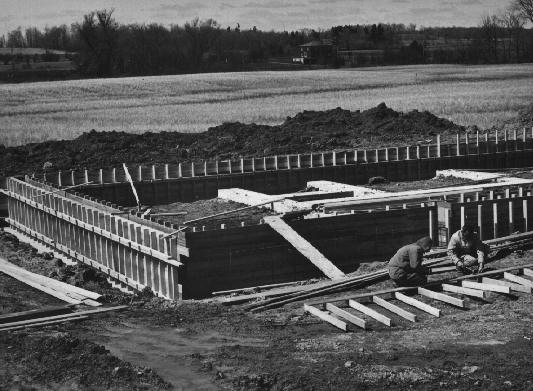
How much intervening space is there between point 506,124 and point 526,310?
96.1ft

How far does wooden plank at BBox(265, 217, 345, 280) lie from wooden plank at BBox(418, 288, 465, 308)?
2201 millimetres

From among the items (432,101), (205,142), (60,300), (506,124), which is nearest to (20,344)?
(60,300)

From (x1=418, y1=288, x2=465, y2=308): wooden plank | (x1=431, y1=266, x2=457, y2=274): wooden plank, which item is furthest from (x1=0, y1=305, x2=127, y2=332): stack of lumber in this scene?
(x1=431, y1=266, x2=457, y2=274): wooden plank

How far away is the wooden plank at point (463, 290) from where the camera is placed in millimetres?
15797

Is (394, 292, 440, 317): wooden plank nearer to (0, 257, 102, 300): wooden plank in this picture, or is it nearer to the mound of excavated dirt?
(0, 257, 102, 300): wooden plank

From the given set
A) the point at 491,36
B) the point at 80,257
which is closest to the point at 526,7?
the point at 491,36

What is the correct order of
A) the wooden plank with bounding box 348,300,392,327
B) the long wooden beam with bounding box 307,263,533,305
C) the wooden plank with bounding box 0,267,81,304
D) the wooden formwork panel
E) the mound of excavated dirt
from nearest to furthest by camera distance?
the wooden plank with bounding box 348,300,392,327, the long wooden beam with bounding box 307,263,533,305, the wooden plank with bounding box 0,267,81,304, the wooden formwork panel, the mound of excavated dirt

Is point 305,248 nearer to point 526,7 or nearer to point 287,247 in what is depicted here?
point 287,247

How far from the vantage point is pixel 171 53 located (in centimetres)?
10812

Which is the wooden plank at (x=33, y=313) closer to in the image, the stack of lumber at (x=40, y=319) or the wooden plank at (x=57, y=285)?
the stack of lumber at (x=40, y=319)

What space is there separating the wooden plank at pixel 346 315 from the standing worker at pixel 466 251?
2.76 m

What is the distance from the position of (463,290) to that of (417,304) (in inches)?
38.2

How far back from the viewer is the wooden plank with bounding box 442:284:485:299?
51.8ft

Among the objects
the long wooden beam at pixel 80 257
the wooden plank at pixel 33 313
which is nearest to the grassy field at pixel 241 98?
the long wooden beam at pixel 80 257
